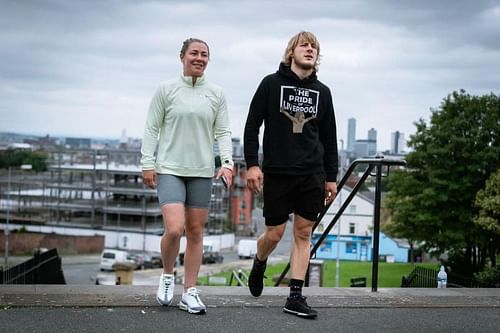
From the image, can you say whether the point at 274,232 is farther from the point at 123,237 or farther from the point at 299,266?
the point at 123,237

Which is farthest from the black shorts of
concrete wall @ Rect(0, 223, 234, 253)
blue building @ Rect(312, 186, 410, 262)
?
concrete wall @ Rect(0, 223, 234, 253)

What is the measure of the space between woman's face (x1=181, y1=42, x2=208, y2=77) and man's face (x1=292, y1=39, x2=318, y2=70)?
63 centimetres

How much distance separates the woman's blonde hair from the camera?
4.50 meters

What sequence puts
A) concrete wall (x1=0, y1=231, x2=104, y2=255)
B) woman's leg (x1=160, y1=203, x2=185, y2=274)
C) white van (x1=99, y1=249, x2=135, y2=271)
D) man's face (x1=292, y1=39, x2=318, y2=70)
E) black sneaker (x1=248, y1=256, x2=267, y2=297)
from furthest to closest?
1. concrete wall (x1=0, y1=231, x2=104, y2=255)
2. white van (x1=99, y1=249, x2=135, y2=271)
3. black sneaker (x1=248, y1=256, x2=267, y2=297)
4. man's face (x1=292, y1=39, x2=318, y2=70)
5. woman's leg (x1=160, y1=203, x2=185, y2=274)

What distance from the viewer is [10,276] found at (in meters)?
10.7

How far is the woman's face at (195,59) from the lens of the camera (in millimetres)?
4410

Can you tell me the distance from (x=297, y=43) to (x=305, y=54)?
118mm

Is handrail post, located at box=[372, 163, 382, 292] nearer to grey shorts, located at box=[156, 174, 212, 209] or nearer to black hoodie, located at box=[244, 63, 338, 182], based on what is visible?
black hoodie, located at box=[244, 63, 338, 182]

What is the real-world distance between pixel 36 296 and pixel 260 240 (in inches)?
67.1

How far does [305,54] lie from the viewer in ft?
14.6

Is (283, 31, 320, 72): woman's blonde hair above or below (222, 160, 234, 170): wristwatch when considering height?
above

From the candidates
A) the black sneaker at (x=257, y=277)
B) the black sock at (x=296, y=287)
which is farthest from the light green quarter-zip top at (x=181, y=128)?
the black sock at (x=296, y=287)

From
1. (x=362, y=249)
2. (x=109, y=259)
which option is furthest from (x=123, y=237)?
(x=362, y=249)

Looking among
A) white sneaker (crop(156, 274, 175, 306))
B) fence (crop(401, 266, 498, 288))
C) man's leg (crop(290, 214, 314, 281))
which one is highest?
man's leg (crop(290, 214, 314, 281))
